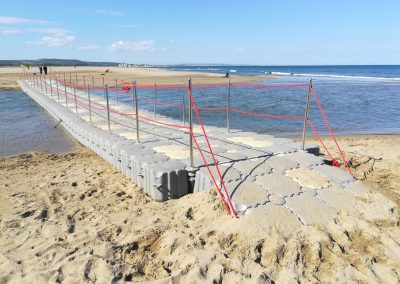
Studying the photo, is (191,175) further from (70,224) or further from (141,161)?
(70,224)

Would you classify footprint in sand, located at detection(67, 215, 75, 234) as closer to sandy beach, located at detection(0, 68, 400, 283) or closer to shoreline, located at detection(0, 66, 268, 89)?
sandy beach, located at detection(0, 68, 400, 283)

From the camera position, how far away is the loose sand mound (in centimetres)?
320

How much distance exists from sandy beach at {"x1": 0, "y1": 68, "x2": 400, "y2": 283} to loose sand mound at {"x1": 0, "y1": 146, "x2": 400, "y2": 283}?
0.04 ft

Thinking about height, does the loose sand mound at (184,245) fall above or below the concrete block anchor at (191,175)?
below

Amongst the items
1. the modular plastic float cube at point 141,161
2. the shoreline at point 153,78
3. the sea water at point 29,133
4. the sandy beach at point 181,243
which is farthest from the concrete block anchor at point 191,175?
the shoreline at point 153,78

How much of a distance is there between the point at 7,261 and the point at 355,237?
4.02 metres

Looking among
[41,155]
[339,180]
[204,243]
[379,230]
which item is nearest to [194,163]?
[204,243]

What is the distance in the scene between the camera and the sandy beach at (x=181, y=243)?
320cm

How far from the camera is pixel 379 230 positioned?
3.74 m

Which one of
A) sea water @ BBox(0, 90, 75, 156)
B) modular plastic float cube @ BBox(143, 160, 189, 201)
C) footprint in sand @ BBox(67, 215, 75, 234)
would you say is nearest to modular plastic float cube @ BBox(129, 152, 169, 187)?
modular plastic float cube @ BBox(143, 160, 189, 201)

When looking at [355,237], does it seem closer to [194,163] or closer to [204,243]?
[204,243]

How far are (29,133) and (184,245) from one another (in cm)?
993

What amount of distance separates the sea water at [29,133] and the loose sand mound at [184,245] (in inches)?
184

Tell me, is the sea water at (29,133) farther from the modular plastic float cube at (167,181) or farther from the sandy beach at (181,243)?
the modular plastic float cube at (167,181)
